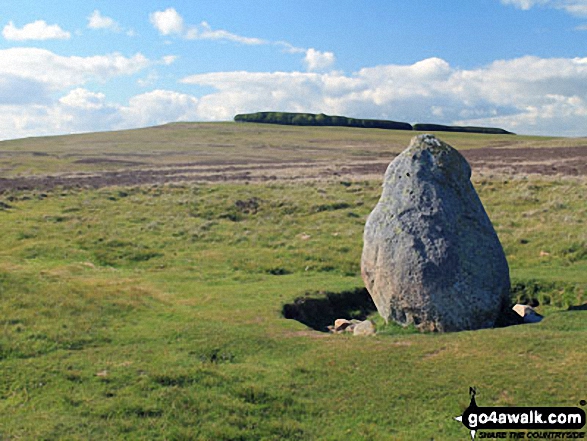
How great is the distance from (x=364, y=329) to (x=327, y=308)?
3.00 meters

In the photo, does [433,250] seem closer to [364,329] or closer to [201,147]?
[364,329]

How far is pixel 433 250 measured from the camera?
1688 cm

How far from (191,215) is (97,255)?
1284 centimetres

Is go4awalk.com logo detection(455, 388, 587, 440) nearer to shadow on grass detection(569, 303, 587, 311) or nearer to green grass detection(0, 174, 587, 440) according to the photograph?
green grass detection(0, 174, 587, 440)

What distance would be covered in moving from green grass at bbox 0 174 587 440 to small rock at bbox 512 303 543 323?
2.54 ft

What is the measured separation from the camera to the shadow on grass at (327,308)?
19266 mm

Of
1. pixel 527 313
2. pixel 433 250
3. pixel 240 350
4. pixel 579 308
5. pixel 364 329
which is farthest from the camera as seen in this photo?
pixel 527 313

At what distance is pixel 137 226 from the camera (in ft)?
119

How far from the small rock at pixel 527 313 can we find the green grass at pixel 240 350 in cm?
77

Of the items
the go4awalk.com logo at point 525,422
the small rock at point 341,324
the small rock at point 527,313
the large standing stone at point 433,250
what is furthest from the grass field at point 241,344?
the small rock at point 341,324

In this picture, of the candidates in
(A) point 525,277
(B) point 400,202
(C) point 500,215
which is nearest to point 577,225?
(C) point 500,215

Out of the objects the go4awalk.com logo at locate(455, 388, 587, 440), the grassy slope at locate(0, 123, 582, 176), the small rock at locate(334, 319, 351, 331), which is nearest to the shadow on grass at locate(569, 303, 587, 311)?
the small rock at locate(334, 319, 351, 331)

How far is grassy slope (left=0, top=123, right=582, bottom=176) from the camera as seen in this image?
363 feet

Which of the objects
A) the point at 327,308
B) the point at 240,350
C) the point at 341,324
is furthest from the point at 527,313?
the point at 240,350
